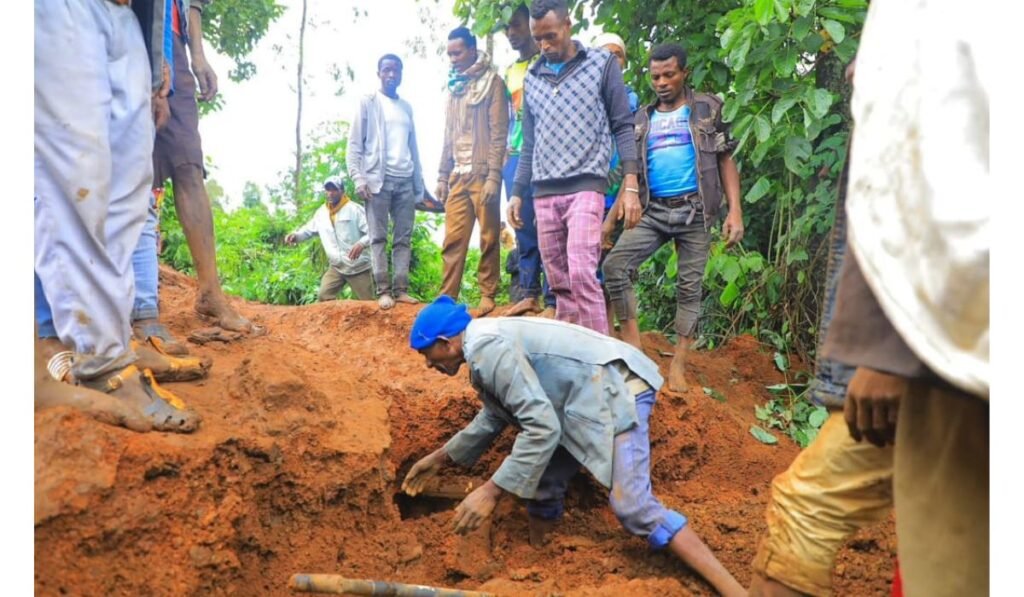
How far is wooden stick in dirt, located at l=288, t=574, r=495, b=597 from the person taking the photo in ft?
6.64

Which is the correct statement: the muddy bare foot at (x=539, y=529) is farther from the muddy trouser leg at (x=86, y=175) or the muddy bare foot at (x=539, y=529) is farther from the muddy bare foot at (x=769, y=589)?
the muddy trouser leg at (x=86, y=175)

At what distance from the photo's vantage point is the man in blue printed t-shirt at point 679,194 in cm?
394

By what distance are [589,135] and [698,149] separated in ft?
1.99

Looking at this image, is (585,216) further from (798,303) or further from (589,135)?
(798,303)

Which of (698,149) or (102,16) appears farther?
(698,149)

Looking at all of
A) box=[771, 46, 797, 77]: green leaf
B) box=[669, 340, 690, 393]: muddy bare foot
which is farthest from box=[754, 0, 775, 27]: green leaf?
box=[669, 340, 690, 393]: muddy bare foot

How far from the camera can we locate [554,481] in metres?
3.07

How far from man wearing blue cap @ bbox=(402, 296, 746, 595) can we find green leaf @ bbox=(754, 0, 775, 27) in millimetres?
1650

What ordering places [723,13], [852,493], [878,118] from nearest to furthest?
[878,118]
[852,493]
[723,13]

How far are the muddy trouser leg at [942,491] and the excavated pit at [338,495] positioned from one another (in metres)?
1.29

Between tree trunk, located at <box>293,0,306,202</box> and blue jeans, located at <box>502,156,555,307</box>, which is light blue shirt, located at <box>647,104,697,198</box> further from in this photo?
tree trunk, located at <box>293,0,306,202</box>

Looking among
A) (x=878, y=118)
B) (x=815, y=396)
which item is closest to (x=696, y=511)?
(x=815, y=396)

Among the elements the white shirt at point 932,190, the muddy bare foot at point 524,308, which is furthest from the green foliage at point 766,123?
the white shirt at point 932,190

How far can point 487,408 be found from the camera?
2990 mm
